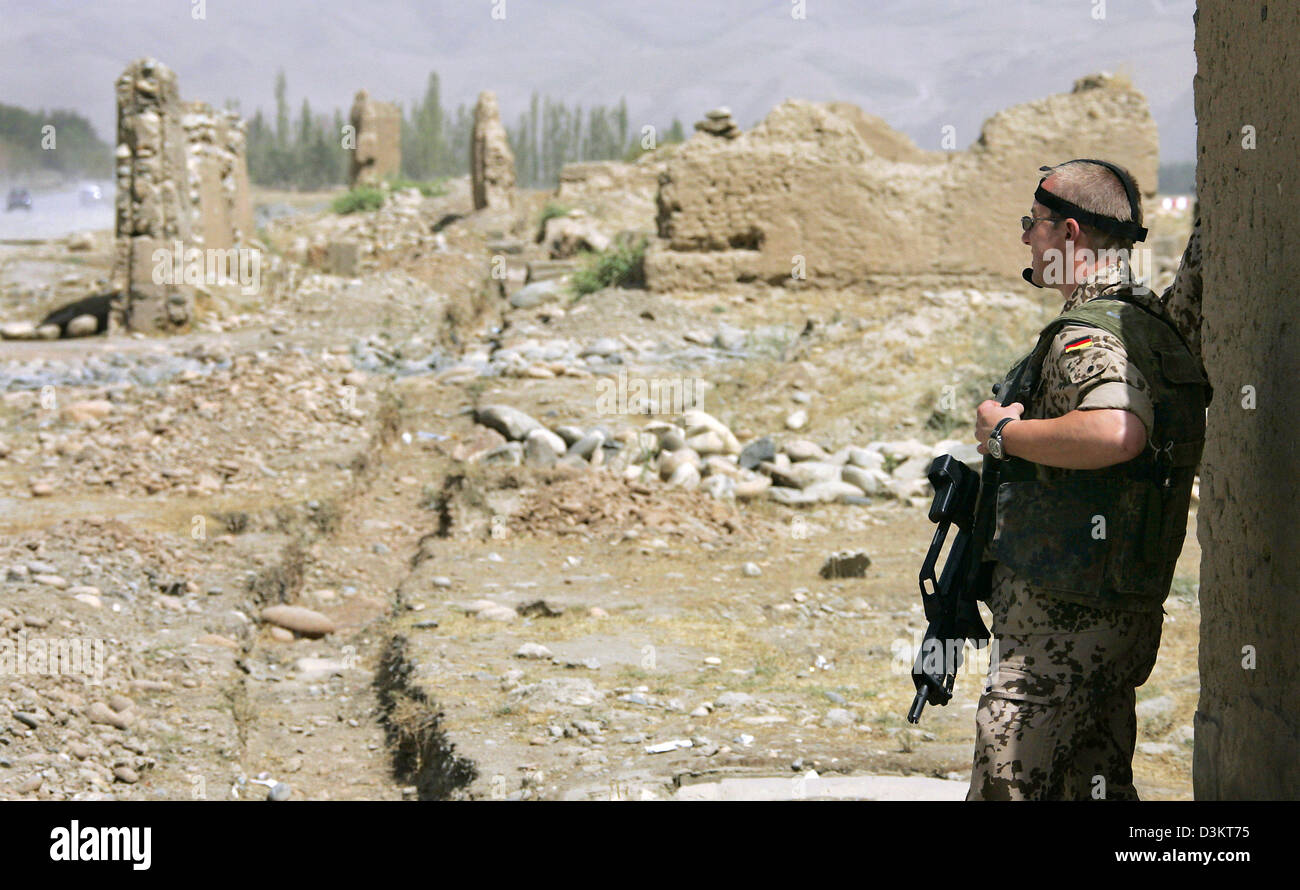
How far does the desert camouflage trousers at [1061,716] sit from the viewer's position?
2.32 m

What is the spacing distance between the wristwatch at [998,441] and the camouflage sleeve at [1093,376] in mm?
94

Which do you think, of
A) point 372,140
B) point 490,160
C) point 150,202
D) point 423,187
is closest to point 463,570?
point 150,202

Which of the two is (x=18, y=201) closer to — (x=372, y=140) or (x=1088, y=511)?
(x=372, y=140)

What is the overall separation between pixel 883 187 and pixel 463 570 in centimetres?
773

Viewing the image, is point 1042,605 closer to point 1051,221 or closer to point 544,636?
point 1051,221

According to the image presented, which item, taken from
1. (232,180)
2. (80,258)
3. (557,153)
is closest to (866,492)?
(232,180)

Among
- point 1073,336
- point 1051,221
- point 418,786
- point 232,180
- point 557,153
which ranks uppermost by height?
point 557,153

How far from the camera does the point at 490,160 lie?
21047 mm

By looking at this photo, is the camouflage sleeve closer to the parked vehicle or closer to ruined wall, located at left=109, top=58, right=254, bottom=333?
ruined wall, located at left=109, top=58, right=254, bottom=333

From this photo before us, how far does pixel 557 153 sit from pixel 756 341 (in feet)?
187

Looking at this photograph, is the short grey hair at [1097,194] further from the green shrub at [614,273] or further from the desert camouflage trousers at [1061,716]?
the green shrub at [614,273]

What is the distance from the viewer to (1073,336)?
2.34 meters

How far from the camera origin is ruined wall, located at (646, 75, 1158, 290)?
12.5 meters

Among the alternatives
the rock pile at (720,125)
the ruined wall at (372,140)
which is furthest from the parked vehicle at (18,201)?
the rock pile at (720,125)
